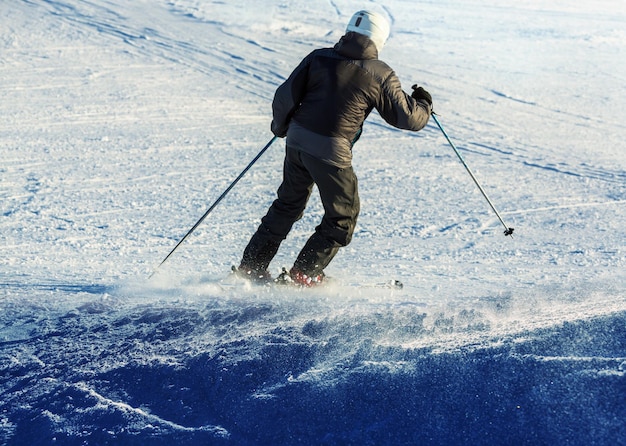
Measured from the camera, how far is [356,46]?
3.63 meters

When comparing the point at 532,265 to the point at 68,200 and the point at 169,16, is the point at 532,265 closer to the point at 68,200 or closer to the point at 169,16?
the point at 68,200

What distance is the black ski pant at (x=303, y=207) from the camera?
3.98 meters

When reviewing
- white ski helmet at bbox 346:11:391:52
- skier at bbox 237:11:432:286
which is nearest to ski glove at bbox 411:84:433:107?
skier at bbox 237:11:432:286

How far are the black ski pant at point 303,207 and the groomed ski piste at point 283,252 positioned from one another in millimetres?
234

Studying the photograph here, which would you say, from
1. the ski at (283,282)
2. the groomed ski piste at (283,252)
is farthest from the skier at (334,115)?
the groomed ski piste at (283,252)

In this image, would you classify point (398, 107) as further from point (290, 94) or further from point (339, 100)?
point (290, 94)

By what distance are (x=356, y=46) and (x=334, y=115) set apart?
1.27 feet

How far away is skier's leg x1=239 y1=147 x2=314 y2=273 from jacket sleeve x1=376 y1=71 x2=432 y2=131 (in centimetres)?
58

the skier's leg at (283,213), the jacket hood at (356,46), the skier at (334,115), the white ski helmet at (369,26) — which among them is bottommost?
the skier's leg at (283,213)

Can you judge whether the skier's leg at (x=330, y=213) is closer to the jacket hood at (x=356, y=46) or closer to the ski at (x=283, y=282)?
the ski at (x=283, y=282)

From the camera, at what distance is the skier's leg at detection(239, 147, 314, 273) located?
4.15m

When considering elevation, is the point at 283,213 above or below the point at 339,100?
below

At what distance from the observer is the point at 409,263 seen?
5.48 meters

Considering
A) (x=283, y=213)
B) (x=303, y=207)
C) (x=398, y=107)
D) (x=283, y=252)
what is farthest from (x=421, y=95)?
(x=283, y=252)
